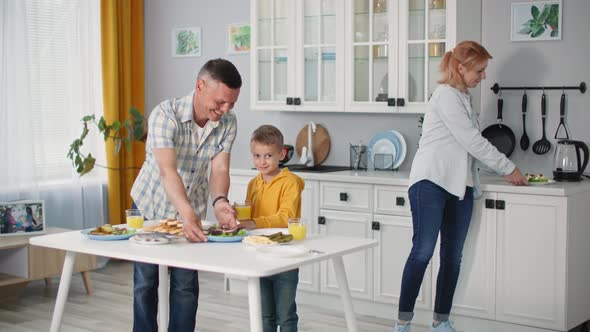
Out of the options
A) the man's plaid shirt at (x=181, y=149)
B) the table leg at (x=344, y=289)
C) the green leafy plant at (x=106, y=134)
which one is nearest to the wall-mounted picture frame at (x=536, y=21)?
the man's plaid shirt at (x=181, y=149)

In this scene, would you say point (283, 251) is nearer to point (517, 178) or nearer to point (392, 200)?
point (517, 178)

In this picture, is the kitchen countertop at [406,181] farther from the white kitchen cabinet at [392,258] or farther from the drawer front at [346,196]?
the white kitchen cabinet at [392,258]

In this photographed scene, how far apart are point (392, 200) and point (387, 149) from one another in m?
0.57

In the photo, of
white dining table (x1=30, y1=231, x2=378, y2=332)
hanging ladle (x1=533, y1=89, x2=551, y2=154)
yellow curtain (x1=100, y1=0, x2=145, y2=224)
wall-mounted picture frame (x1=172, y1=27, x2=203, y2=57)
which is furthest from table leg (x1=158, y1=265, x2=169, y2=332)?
wall-mounted picture frame (x1=172, y1=27, x2=203, y2=57)

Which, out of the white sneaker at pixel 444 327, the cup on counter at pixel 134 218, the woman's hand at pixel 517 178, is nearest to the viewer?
the cup on counter at pixel 134 218

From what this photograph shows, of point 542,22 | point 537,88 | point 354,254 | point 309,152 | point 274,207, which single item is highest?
point 542,22

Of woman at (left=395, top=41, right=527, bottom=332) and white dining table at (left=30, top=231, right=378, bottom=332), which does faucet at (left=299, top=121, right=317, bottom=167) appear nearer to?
woman at (left=395, top=41, right=527, bottom=332)

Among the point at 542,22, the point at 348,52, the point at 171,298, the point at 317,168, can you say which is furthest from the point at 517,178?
the point at 171,298

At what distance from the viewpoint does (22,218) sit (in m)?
5.11

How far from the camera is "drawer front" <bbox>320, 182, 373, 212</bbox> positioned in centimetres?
467

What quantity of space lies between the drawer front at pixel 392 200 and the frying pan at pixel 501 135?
62 cm

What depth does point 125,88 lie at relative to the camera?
6141mm

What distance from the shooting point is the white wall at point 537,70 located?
4434 millimetres

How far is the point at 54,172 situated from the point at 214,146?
2.74 metres
